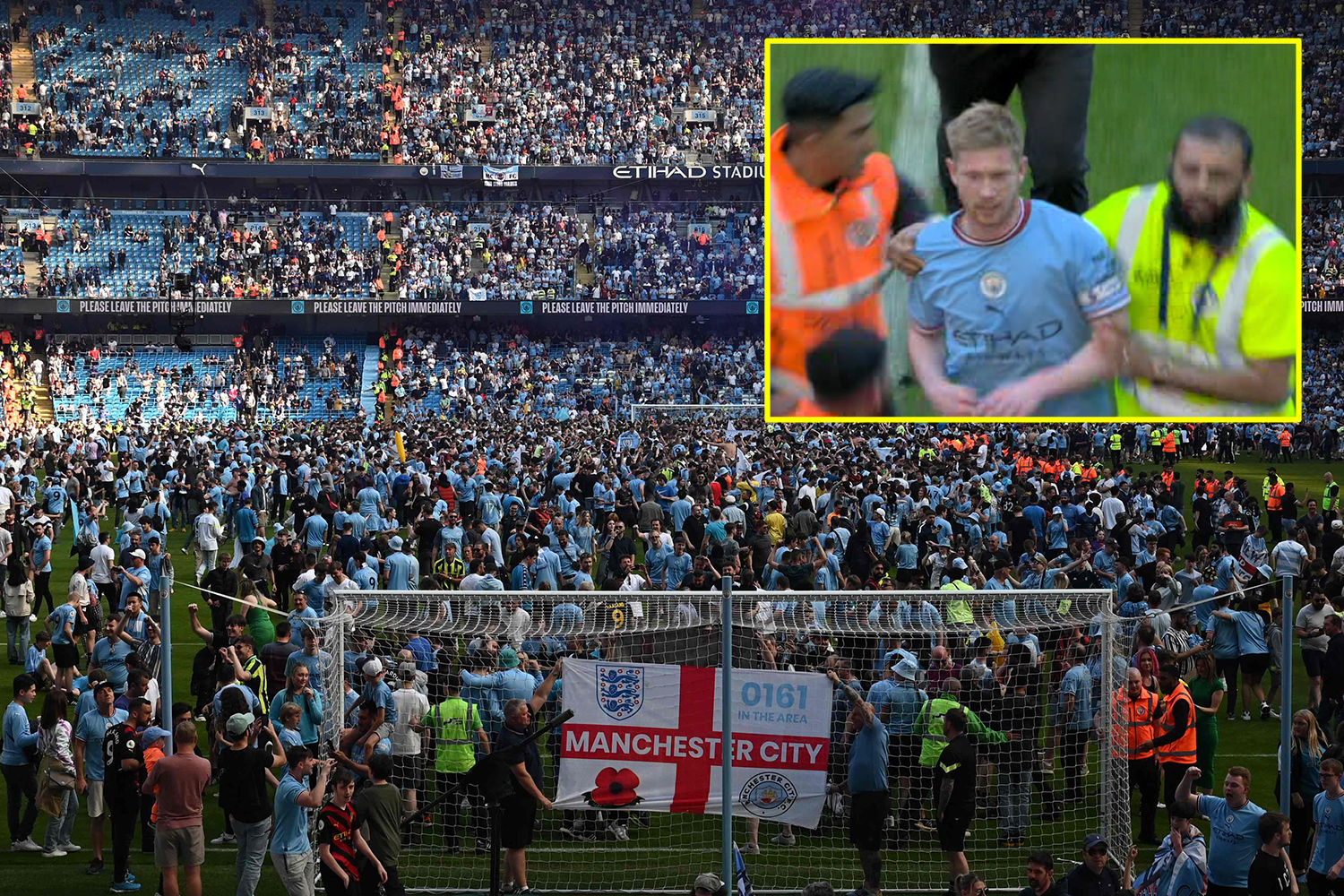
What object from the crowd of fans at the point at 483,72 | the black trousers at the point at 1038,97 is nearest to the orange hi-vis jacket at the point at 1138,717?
the black trousers at the point at 1038,97

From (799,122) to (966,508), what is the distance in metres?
12.6

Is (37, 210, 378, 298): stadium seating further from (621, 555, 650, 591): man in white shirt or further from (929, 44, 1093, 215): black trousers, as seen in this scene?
(621, 555, 650, 591): man in white shirt

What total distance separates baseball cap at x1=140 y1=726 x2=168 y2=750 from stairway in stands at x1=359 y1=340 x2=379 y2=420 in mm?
31758

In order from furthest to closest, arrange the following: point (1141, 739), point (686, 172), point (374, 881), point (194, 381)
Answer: point (686, 172) < point (194, 381) < point (1141, 739) < point (374, 881)

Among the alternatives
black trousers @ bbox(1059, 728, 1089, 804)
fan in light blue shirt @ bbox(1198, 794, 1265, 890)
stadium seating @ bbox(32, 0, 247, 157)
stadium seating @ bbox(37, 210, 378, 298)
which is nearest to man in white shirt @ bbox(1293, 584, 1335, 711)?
black trousers @ bbox(1059, 728, 1089, 804)

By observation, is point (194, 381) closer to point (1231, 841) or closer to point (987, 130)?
point (987, 130)

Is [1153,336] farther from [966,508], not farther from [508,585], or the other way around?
[508,585]

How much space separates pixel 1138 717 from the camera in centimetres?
934

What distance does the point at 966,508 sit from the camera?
18250 millimetres

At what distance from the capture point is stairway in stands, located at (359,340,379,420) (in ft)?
138

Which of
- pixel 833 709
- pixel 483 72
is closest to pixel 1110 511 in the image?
pixel 833 709

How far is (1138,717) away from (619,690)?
125 inches

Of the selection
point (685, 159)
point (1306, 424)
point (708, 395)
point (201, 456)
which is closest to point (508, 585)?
point (201, 456)

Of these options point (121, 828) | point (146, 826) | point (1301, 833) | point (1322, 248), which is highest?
point (1322, 248)
